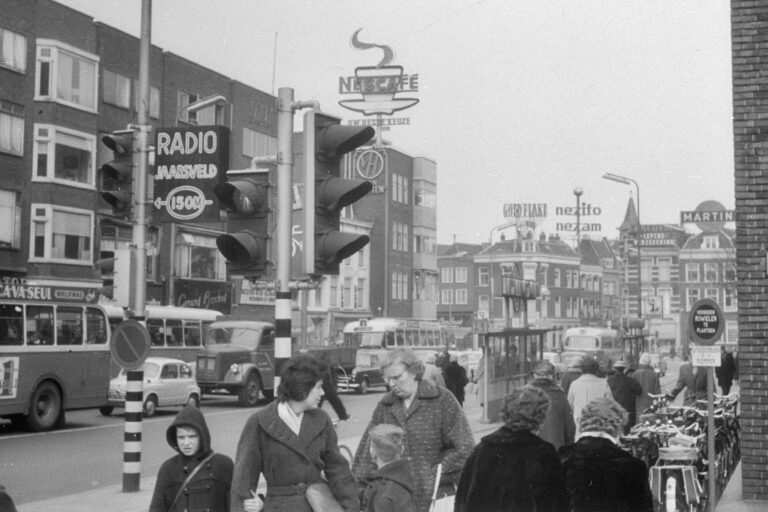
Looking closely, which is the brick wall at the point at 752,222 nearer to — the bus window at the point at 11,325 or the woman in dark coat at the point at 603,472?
the woman in dark coat at the point at 603,472

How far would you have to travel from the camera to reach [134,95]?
45500 millimetres

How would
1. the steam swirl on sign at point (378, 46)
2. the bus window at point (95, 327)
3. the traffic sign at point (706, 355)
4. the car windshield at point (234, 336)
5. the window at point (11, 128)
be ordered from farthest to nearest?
1. the steam swirl on sign at point (378, 46)
2. the window at point (11, 128)
3. the car windshield at point (234, 336)
4. the bus window at point (95, 327)
5. the traffic sign at point (706, 355)

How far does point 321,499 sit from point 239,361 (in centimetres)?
2894

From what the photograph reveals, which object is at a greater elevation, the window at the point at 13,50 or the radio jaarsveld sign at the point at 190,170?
the window at the point at 13,50

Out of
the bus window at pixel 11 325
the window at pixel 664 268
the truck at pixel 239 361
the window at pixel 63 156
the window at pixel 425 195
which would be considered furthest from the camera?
the window at pixel 664 268

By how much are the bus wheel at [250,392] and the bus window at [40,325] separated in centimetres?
1022

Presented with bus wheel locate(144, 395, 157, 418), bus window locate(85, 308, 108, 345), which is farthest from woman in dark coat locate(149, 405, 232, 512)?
bus wheel locate(144, 395, 157, 418)

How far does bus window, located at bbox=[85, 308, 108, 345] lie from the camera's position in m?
24.8

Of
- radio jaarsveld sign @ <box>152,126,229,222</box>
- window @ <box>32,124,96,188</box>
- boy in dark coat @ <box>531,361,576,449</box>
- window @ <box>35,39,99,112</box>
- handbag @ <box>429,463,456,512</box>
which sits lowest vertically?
handbag @ <box>429,463,456,512</box>

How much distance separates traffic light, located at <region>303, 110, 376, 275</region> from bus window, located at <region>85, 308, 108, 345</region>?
1710cm

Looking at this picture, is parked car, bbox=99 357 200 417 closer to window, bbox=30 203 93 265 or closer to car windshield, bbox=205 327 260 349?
car windshield, bbox=205 327 260 349

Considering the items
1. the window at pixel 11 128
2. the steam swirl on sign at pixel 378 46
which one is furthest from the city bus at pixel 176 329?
the steam swirl on sign at pixel 378 46

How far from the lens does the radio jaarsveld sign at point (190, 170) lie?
1116 centimetres

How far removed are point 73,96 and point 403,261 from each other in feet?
132
